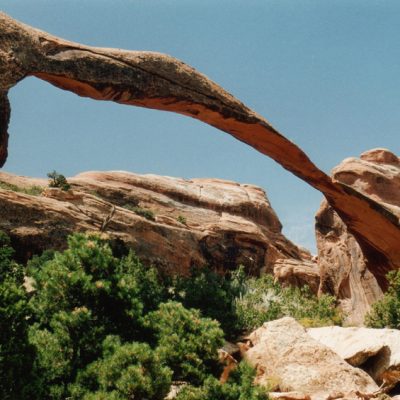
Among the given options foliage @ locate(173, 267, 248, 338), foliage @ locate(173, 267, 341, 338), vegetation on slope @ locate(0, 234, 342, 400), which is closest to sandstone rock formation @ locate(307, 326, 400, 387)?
foliage @ locate(173, 267, 248, 338)

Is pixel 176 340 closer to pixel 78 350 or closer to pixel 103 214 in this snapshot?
pixel 78 350

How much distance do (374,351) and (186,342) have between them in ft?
18.7

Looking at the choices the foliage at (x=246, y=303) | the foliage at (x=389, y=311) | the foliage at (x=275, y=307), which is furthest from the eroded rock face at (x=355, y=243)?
the foliage at (x=389, y=311)

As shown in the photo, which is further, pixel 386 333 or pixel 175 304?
pixel 386 333

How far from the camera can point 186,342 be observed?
10.4m

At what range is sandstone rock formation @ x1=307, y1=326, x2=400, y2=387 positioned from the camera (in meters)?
13.2

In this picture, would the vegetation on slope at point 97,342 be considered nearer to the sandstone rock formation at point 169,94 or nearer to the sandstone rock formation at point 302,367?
the sandstone rock formation at point 302,367

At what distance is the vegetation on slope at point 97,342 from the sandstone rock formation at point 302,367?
6.79ft

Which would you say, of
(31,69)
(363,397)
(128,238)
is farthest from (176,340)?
(128,238)

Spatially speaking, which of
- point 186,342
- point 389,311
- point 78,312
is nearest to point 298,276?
point 389,311

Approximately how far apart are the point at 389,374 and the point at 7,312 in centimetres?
944

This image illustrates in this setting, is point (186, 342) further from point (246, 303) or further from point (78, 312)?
point (246, 303)

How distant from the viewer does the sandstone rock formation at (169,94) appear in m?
13.9

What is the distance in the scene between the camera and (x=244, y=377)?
10.2 metres
